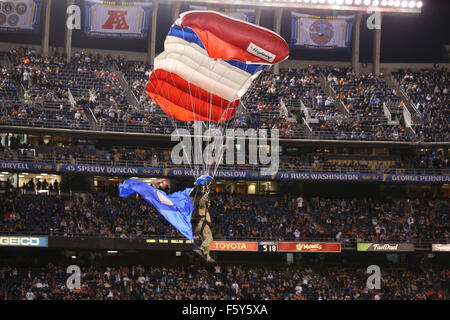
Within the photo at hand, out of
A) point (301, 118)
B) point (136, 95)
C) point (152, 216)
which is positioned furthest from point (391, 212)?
point (136, 95)

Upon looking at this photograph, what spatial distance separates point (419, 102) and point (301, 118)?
29.0ft

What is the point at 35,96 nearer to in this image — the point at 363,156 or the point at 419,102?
the point at 363,156

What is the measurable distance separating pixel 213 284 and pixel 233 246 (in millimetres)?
2365

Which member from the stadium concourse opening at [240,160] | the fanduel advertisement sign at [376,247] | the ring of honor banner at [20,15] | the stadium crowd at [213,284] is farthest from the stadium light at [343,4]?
the stadium crowd at [213,284]

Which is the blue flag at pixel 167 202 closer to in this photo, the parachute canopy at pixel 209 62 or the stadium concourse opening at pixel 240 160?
the parachute canopy at pixel 209 62

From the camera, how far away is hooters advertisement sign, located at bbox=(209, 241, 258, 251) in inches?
1583

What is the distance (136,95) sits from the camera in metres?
48.7

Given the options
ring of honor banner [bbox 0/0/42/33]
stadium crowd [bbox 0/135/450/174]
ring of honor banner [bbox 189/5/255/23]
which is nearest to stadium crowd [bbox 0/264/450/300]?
stadium crowd [bbox 0/135/450/174]

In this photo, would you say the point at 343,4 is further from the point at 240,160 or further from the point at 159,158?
the point at 159,158

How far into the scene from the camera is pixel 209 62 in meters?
26.6

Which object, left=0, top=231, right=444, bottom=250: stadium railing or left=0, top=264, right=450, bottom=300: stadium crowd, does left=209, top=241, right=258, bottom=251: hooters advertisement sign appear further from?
left=0, top=264, right=450, bottom=300: stadium crowd

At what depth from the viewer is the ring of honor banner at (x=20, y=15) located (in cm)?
4978

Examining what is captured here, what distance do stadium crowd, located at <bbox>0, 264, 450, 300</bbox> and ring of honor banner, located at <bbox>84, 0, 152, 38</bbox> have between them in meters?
18.2

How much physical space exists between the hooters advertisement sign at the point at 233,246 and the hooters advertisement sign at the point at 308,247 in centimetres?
153
